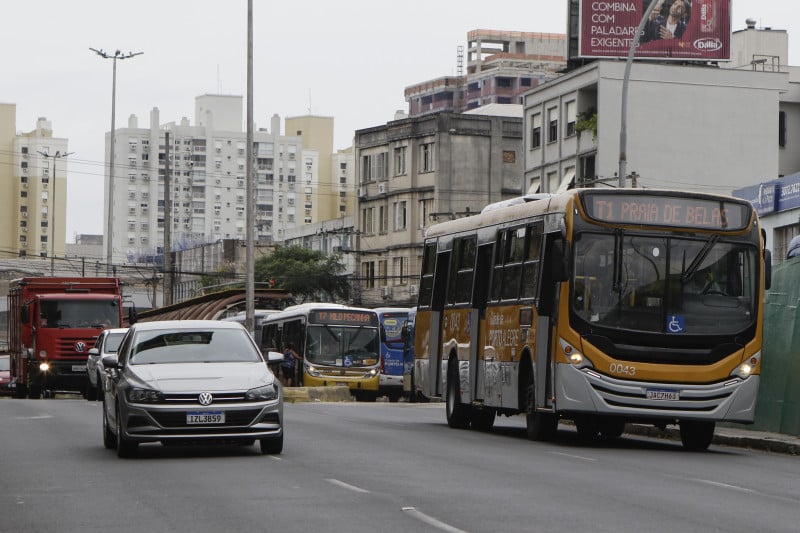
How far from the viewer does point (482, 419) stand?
26500mm

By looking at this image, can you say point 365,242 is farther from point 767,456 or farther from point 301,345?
point 767,456

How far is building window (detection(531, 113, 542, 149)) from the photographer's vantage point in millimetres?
69887

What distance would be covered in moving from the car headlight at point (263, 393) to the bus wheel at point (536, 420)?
17.4 ft

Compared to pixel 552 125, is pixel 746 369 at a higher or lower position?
lower

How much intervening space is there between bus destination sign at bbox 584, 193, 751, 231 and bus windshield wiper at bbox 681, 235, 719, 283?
18 centimetres

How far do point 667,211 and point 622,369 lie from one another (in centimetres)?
219

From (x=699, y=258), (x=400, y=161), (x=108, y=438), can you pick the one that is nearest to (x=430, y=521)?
(x=108, y=438)

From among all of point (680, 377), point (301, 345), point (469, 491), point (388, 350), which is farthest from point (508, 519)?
point (388, 350)

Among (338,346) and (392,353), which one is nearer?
(338,346)

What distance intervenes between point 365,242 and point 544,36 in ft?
342

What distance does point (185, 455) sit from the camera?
18.3m

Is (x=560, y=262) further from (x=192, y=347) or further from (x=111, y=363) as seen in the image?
(x=111, y=363)

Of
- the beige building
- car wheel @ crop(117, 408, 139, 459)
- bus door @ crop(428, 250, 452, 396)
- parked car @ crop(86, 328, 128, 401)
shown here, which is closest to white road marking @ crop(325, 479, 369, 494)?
car wheel @ crop(117, 408, 139, 459)

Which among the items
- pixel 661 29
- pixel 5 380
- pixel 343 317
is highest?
pixel 661 29
